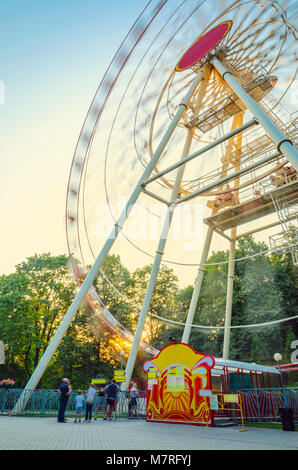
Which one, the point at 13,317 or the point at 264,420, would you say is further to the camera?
the point at 13,317

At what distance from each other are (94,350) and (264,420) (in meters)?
26.4

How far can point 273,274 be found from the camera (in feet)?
112

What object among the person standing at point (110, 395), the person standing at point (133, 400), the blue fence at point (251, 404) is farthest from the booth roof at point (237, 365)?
the person standing at point (110, 395)

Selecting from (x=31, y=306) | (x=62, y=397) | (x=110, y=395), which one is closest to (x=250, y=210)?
(x=110, y=395)

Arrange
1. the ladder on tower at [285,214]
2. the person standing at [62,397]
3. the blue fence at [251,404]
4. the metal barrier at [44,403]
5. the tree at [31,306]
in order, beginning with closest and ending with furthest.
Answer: the person standing at [62,397]
the blue fence at [251,404]
the metal barrier at [44,403]
the ladder on tower at [285,214]
the tree at [31,306]

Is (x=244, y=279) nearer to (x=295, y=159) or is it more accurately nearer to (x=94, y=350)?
(x=94, y=350)

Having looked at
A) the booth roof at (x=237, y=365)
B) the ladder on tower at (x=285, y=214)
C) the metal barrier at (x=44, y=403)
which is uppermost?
the ladder on tower at (x=285, y=214)

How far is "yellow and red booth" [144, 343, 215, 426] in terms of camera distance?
10.7 meters

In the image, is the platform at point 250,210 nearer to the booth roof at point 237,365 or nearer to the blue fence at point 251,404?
the booth roof at point 237,365

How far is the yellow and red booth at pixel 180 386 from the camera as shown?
10742mm

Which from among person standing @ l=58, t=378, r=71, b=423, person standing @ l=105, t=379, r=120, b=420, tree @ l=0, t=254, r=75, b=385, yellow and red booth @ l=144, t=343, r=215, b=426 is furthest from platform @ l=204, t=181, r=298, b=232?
tree @ l=0, t=254, r=75, b=385

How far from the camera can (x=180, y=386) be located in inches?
448

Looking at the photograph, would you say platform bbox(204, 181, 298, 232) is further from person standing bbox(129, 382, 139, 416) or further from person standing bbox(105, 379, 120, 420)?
person standing bbox(105, 379, 120, 420)
